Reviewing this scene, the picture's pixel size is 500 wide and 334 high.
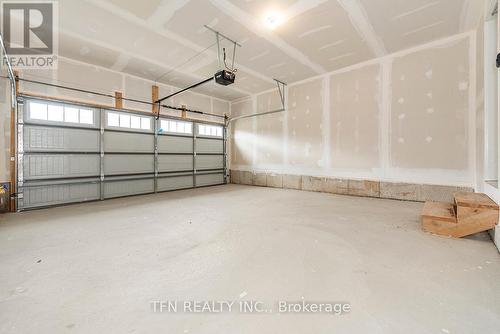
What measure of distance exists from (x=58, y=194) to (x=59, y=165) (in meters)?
0.64

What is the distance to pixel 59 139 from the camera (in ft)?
15.2

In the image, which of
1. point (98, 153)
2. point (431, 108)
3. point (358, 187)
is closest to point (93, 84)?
point (98, 153)

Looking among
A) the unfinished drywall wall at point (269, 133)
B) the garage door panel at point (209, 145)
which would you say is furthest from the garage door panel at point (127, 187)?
the unfinished drywall wall at point (269, 133)

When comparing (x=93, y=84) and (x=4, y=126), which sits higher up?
(x=93, y=84)

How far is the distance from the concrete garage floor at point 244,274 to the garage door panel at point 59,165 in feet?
4.80

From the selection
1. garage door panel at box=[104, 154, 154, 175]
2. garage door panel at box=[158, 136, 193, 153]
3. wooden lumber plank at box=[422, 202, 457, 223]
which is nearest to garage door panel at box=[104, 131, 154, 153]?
garage door panel at box=[104, 154, 154, 175]

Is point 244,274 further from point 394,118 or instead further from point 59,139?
point 59,139

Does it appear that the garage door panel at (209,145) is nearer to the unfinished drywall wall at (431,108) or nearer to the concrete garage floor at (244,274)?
the concrete garage floor at (244,274)

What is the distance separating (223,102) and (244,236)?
6649 millimetres

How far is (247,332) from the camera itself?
120 cm

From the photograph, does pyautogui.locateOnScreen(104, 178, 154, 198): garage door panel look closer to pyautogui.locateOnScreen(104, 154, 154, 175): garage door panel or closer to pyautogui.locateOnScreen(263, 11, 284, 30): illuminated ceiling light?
pyautogui.locateOnScreen(104, 154, 154, 175): garage door panel

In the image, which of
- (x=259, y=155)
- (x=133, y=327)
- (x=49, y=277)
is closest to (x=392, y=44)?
(x=259, y=155)

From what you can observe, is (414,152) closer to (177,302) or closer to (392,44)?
(392,44)

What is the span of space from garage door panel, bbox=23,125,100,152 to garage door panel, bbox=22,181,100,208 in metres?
0.81
